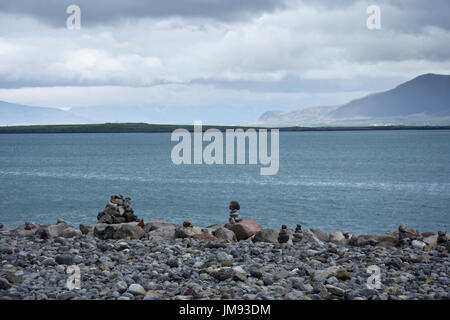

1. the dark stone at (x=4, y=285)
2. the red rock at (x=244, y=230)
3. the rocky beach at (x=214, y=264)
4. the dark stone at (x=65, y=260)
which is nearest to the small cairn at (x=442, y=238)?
the rocky beach at (x=214, y=264)

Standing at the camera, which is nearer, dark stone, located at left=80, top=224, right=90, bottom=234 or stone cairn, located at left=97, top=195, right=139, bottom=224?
dark stone, located at left=80, top=224, right=90, bottom=234

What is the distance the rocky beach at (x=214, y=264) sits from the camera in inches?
383

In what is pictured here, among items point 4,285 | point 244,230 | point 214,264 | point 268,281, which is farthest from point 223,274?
point 244,230

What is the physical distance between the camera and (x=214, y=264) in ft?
38.4

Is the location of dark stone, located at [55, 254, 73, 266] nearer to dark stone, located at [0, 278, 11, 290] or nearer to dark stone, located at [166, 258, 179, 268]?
dark stone, located at [0, 278, 11, 290]

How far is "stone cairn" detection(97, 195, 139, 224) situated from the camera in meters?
16.7

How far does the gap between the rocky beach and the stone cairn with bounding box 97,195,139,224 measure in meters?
0.05

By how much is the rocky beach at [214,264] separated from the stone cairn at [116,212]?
0.15ft

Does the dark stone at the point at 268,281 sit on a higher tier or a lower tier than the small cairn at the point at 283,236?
lower

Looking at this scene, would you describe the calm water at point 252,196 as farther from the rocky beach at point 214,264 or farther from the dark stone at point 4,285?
the dark stone at point 4,285

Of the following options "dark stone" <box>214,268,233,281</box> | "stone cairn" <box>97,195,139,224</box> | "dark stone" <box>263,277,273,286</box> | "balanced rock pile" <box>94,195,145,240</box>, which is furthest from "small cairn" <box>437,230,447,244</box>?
"stone cairn" <box>97,195,139,224</box>
